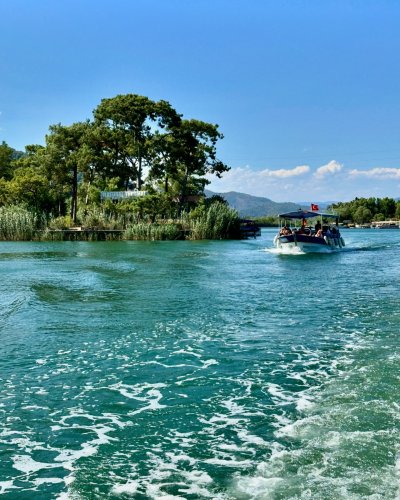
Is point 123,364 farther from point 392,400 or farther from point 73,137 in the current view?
point 73,137

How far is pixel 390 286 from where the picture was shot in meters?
18.5

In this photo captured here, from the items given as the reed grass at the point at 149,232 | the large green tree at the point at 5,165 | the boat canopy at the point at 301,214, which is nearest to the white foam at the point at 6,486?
the boat canopy at the point at 301,214

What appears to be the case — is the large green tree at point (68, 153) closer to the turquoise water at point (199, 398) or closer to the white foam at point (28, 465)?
the turquoise water at point (199, 398)

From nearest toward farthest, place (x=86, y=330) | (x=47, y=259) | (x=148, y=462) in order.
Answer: (x=148, y=462) < (x=86, y=330) < (x=47, y=259)

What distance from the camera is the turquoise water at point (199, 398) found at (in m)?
4.73

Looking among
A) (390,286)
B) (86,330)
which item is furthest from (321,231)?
(86,330)

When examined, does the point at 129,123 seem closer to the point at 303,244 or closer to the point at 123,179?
the point at 123,179

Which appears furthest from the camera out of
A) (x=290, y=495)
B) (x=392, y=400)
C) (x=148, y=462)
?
(x=392, y=400)

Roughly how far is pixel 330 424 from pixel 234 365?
2619mm

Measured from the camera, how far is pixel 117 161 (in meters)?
66.4

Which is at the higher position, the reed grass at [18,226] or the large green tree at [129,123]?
the large green tree at [129,123]

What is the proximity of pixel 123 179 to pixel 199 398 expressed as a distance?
59847mm

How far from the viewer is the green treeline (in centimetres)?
5247

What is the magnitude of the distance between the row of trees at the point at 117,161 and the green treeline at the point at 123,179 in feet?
0.35
